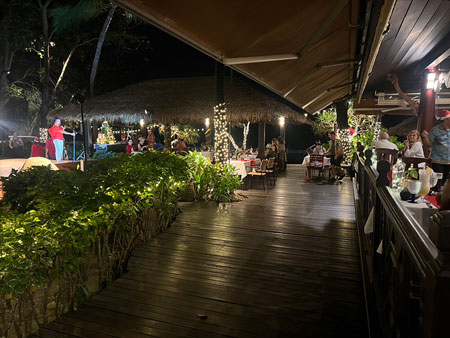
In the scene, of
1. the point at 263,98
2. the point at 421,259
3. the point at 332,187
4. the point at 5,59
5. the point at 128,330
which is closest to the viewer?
the point at 421,259

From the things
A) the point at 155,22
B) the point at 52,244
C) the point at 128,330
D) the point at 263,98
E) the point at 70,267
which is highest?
the point at 263,98

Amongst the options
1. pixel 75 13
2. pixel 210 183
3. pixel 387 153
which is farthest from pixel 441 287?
pixel 75 13

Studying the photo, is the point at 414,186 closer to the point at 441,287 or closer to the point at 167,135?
the point at 441,287

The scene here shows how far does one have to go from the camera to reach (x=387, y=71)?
7781 mm

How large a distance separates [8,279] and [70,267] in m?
0.62

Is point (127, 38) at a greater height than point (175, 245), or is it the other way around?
point (127, 38)

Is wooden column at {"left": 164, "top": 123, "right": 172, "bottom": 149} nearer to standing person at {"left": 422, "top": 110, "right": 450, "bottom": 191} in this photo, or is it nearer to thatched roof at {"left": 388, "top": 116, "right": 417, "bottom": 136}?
standing person at {"left": 422, "top": 110, "right": 450, "bottom": 191}

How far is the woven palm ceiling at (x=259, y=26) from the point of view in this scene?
260 cm

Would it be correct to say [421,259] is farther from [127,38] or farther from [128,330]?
[127,38]

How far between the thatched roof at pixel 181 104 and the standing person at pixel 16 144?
321 centimetres

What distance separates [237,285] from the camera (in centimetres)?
365

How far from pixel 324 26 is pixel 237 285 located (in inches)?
116

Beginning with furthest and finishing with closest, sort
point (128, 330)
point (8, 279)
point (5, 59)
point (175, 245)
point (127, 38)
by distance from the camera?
point (127, 38) → point (5, 59) → point (175, 245) → point (128, 330) → point (8, 279)

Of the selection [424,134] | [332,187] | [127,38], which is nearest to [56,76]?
[127,38]
